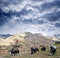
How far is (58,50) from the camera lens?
122438 mm

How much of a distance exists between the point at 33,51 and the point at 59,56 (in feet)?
98.0

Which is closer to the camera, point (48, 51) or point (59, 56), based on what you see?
point (59, 56)

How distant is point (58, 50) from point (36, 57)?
19.8 meters

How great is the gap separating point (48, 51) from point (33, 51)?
13851 millimetres

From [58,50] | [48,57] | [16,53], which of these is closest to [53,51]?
[58,50]

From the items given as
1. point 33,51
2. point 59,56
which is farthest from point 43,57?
point 33,51

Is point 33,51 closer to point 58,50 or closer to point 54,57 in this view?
point 58,50

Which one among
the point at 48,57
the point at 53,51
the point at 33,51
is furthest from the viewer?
the point at 33,51

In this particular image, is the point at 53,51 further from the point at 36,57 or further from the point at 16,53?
Answer: the point at 16,53

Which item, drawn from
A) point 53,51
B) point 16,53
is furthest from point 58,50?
point 16,53

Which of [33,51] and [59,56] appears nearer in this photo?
[59,56]

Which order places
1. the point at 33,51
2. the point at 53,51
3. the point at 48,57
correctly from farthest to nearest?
the point at 33,51 < the point at 53,51 < the point at 48,57

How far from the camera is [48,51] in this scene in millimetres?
125938

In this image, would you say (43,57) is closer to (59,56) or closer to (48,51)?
(59,56)
